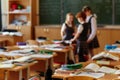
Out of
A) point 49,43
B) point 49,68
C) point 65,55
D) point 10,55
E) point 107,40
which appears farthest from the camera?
point 107,40

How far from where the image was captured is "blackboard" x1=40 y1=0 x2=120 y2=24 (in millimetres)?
8297

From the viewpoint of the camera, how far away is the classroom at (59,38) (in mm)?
3896

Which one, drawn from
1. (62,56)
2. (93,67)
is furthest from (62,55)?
(93,67)

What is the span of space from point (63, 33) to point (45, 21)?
2.10 meters

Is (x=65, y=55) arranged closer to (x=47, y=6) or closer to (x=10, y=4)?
(x=47, y=6)

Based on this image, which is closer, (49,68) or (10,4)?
(49,68)

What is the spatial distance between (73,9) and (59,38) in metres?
1.04

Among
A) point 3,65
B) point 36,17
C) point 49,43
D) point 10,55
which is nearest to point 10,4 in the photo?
point 36,17

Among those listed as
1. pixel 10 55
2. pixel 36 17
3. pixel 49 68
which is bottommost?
pixel 49 68

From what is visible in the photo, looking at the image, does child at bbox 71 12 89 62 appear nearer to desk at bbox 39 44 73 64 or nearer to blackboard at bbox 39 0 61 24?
desk at bbox 39 44 73 64

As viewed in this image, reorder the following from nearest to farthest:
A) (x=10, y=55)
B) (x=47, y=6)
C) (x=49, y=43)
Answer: (x=10, y=55) < (x=49, y=43) < (x=47, y=6)

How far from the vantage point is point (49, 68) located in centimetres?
509

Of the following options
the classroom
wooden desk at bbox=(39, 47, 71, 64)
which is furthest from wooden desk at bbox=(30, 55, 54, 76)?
wooden desk at bbox=(39, 47, 71, 64)

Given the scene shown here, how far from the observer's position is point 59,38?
8.60 metres
